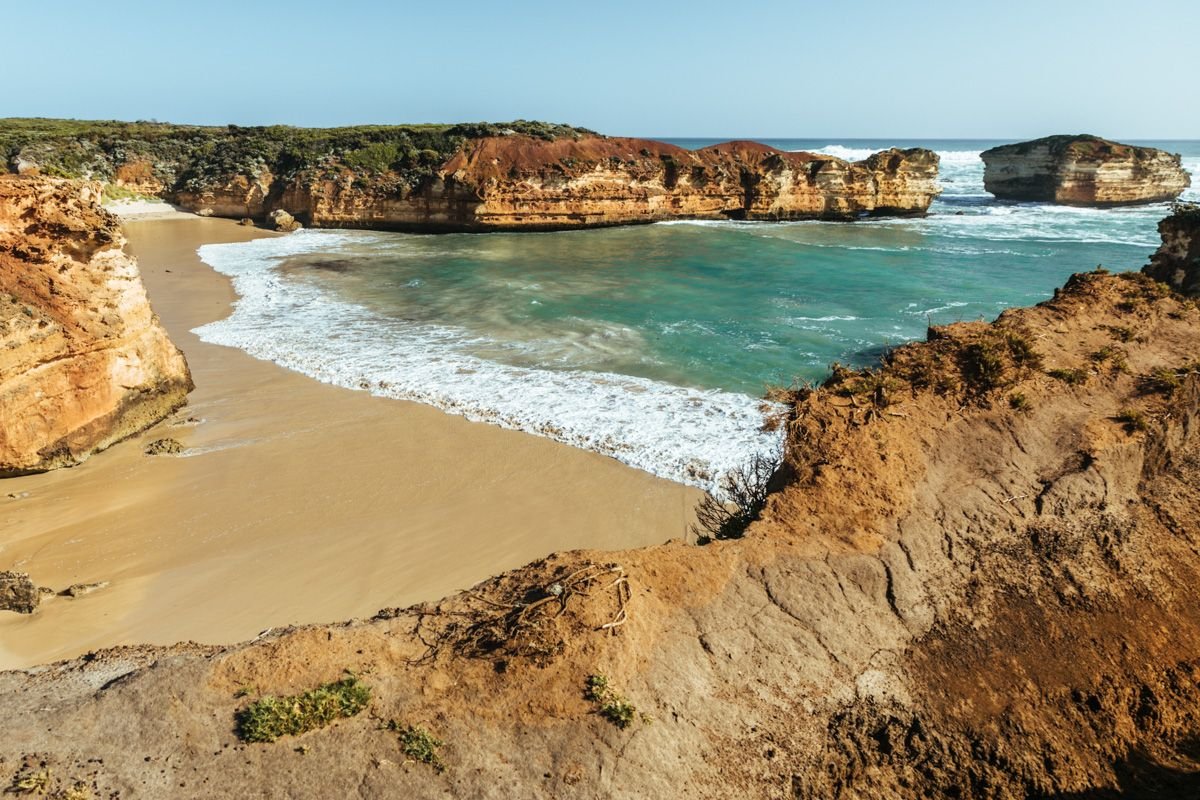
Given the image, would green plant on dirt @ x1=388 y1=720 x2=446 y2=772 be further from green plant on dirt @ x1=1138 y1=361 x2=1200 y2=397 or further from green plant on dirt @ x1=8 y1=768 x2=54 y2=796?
green plant on dirt @ x1=1138 y1=361 x2=1200 y2=397

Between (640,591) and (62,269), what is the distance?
12.2 meters

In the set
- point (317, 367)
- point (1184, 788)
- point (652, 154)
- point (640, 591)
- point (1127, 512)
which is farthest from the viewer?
point (652, 154)

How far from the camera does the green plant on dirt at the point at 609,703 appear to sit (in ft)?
14.2

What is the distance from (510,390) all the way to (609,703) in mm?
11397

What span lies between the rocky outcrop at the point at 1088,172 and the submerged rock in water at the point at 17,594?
68.9 metres

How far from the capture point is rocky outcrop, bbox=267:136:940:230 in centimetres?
4250

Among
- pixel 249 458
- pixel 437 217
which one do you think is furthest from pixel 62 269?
pixel 437 217

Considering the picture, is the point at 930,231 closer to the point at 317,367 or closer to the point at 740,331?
the point at 740,331

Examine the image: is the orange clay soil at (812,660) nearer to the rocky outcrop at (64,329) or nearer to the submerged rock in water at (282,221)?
the rocky outcrop at (64,329)

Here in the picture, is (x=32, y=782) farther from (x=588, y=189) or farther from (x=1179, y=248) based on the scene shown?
(x=588, y=189)

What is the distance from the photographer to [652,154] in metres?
47.4

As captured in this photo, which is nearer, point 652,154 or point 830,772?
point 830,772

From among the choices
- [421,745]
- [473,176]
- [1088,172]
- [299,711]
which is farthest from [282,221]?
[1088,172]

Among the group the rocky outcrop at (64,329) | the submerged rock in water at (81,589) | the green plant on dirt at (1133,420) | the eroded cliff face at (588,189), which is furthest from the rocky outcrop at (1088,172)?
the submerged rock in water at (81,589)
